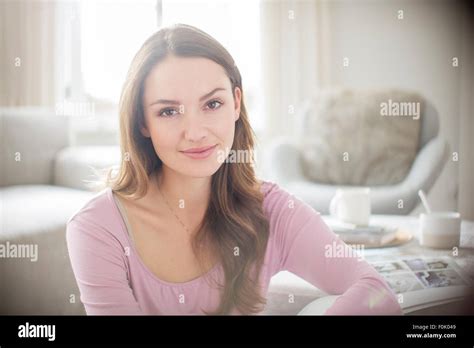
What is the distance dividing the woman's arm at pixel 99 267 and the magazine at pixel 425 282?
60cm

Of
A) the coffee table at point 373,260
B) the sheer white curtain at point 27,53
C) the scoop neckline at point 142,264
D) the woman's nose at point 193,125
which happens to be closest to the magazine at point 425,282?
the coffee table at point 373,260

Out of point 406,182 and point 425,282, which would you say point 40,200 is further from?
point 406,182

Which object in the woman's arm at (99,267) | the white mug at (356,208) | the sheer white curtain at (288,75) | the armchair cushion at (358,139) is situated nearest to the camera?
the woman's arm at (99,267)

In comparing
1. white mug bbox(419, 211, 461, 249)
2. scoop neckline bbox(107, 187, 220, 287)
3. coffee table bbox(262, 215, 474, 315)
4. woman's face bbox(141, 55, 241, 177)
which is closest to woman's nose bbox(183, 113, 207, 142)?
woman's face bbox(141, 55, 241, 177)

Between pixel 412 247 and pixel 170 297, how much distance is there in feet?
2.25

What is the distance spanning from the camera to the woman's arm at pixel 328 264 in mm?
1150

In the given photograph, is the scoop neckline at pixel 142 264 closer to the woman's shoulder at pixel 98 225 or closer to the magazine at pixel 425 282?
the woman's shoulder at pixel 98 225

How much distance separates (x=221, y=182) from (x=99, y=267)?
34 cm

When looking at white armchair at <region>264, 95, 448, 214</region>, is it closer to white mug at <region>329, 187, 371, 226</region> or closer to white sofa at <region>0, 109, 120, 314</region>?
white mug at <region>329, 187, 371, 226</region>

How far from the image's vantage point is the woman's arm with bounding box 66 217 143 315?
1.10 m

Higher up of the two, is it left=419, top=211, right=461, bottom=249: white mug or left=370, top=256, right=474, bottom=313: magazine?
left=419, top=211, right=461, bottom=249: white mug

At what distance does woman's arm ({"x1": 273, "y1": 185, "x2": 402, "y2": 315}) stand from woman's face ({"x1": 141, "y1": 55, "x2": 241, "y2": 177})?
22 centimetres

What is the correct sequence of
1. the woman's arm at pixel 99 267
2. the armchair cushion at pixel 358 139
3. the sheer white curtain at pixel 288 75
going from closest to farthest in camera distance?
the woman's arm at pixel 99 267, the armchair cushion at pixel 358 139, the sheer white curtain at pixel 288 75
